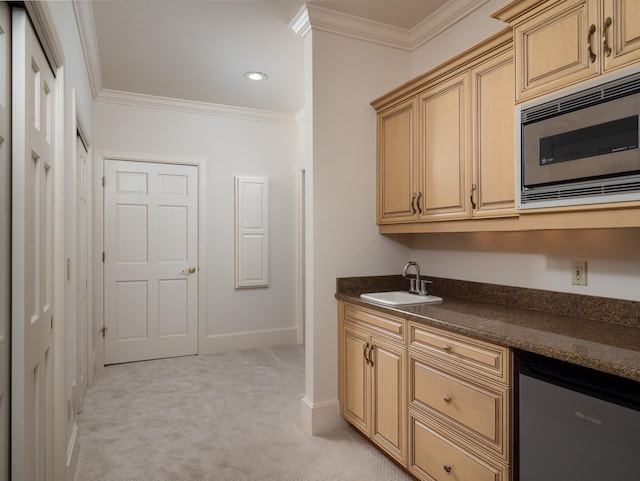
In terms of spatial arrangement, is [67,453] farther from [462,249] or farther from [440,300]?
[462,249]

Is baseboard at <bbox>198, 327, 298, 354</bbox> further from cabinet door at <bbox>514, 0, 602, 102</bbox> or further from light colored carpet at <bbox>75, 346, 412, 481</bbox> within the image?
cabinet door at <bbox>514, 0, 602, 102</bbox>

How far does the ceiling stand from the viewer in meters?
2.66

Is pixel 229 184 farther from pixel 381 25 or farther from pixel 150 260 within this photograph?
pixel 381 25

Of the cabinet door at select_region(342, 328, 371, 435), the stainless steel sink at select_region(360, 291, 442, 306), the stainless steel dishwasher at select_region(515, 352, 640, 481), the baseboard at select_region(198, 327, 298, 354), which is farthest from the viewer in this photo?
the baseboard at select_region(198, 327, 298, 354)

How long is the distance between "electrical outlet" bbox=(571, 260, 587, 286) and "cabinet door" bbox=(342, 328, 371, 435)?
1128mm

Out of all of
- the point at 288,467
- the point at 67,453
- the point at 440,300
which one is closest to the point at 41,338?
the point at 67,453

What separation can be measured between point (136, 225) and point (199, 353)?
150cm

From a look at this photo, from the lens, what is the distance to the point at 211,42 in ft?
10.2

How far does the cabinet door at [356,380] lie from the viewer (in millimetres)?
2504

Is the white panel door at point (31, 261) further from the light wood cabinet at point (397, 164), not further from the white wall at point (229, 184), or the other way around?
the white wall at point (229, 184)

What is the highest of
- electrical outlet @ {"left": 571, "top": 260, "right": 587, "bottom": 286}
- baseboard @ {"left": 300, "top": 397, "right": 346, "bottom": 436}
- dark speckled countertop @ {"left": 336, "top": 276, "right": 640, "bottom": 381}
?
electrical outlet @ {"left": 571, "top": 260, "right": 587, "bottom": 286}

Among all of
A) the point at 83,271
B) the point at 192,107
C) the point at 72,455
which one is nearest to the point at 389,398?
the point at 72,455

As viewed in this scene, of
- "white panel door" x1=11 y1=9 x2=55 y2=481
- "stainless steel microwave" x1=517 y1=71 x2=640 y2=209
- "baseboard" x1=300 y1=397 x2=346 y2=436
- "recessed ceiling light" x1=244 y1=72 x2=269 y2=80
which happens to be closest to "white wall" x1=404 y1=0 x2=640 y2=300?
"stainless steel microwave" x1=517 y1=71 x2=640 y2=209

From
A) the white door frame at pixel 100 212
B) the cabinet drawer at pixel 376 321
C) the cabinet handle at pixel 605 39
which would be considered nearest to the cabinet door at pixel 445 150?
the cabinet drawer at pixel 376 321
